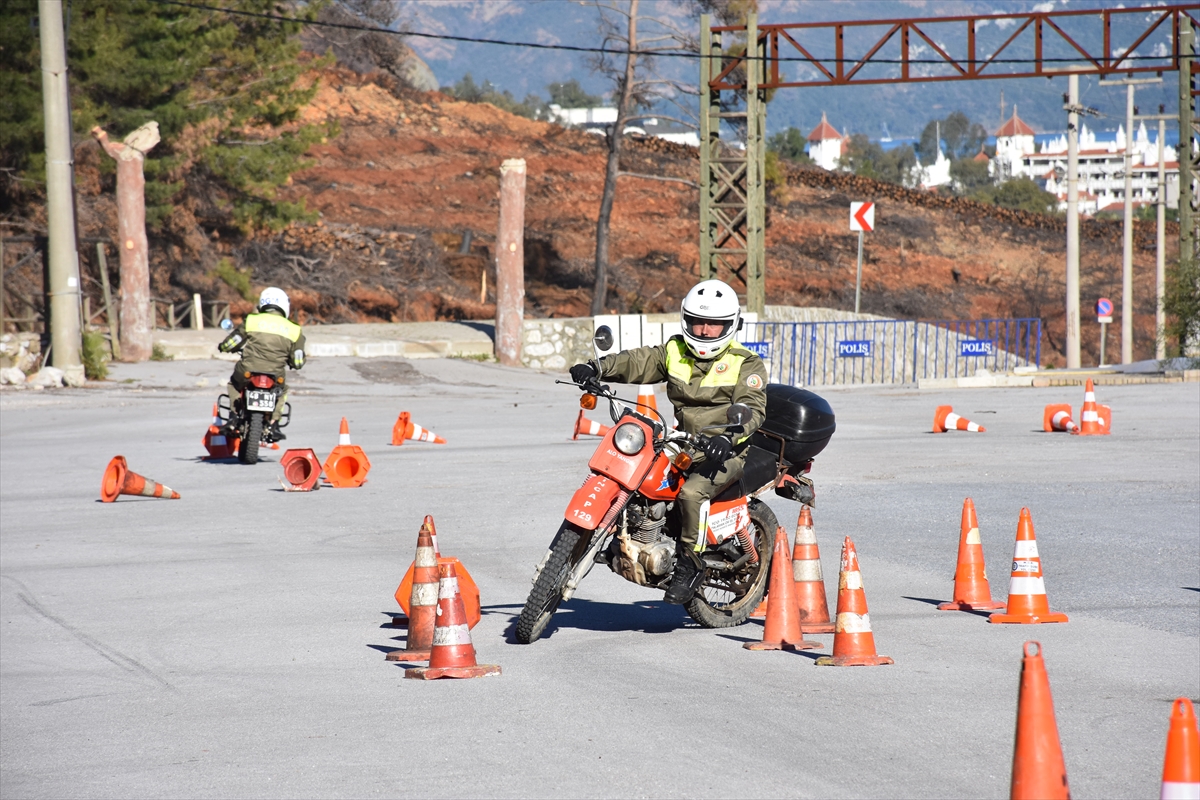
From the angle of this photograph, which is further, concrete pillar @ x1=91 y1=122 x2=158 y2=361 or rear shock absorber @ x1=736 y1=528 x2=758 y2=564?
concrete pillar @ x1=91 y1=122 x2=158 y2=361

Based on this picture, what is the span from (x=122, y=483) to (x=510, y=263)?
70.1ft

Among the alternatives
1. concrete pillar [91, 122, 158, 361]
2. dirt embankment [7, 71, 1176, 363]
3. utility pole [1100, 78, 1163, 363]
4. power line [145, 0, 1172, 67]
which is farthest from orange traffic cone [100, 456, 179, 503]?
utility pole [1100, 78, 1163, 363]

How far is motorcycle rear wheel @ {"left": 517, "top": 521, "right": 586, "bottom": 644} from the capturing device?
708 centimetres

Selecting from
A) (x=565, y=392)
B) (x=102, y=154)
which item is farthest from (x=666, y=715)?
(x=102, y=154)

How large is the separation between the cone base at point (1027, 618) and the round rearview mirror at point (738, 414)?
1.87m

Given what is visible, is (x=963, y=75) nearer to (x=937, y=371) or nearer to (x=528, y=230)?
(x=937, y=371)

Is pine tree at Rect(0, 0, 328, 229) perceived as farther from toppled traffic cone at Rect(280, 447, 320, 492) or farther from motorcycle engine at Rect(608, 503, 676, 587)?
motorcycle engine at Rect(608, 503, 676, 587)

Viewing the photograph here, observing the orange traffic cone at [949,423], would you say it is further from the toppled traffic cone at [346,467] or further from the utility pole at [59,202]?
the utility pole at [59,202]

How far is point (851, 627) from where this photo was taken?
6.83 meters

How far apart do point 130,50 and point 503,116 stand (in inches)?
1744

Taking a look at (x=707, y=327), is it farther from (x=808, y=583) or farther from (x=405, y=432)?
(x=405, y=432)

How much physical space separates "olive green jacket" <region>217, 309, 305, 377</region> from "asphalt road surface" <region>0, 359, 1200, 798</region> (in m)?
1.14

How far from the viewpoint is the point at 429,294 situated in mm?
49000

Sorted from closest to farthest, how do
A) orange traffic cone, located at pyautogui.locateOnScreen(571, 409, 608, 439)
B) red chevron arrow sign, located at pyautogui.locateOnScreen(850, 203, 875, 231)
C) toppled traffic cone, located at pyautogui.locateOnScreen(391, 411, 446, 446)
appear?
toppled traffic cone, located at pyautogui.locateOnScreen(391, 411, 446, 446), orange traffic cone, located at pyautogui.locateOnScreen(571, 409, 608, 439), red chevron arrow sign, located at pyautogui.locateOnScreen(850, 203, 875, 231)
